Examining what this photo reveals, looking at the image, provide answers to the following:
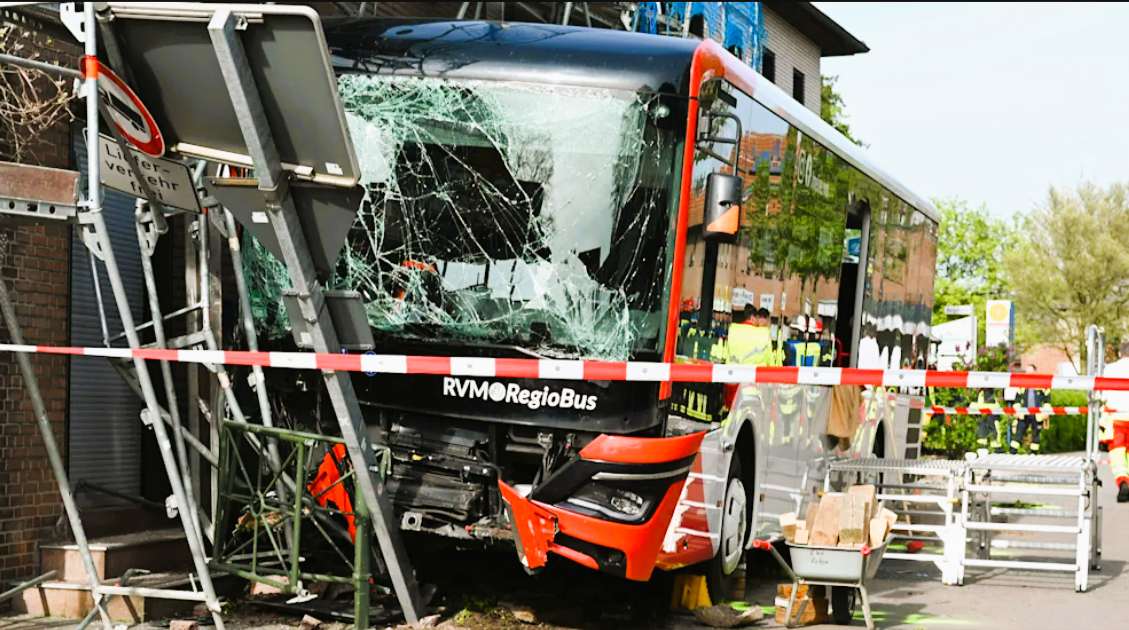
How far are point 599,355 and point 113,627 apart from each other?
303cm

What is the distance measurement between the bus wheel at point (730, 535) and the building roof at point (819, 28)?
20106 millimetres

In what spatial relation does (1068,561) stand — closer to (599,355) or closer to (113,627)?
(599,355)

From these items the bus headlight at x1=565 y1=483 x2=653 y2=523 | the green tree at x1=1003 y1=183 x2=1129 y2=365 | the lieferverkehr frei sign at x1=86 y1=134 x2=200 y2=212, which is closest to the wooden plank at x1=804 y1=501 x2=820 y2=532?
the bus headlight at x1=565 y1=483 x2=653 y2=523

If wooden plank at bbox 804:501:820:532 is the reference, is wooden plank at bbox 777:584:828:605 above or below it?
below

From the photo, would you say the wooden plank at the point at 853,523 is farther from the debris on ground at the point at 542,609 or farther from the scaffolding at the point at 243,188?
the scaffolding at the point at 243,188

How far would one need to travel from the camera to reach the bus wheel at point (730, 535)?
9180 mm

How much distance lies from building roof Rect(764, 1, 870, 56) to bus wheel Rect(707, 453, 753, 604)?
20106 mm

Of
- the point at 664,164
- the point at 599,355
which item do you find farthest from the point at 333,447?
the point at 664,164

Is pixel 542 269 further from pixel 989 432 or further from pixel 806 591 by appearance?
pixel 989 432

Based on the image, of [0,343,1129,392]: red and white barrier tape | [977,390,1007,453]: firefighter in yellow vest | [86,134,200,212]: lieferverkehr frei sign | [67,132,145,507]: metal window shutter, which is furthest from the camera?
[977,390,1007,453]: firefighter in yellow vest

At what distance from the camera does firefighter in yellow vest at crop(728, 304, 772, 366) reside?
9.23m

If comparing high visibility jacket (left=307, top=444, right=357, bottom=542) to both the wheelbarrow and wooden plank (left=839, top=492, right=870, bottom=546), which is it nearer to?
the wheelbarrow

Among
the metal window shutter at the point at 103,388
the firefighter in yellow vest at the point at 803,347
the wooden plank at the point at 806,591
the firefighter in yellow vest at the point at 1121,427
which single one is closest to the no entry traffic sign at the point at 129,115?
the metal window shutter at the point at 103,388

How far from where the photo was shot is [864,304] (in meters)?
12.7
